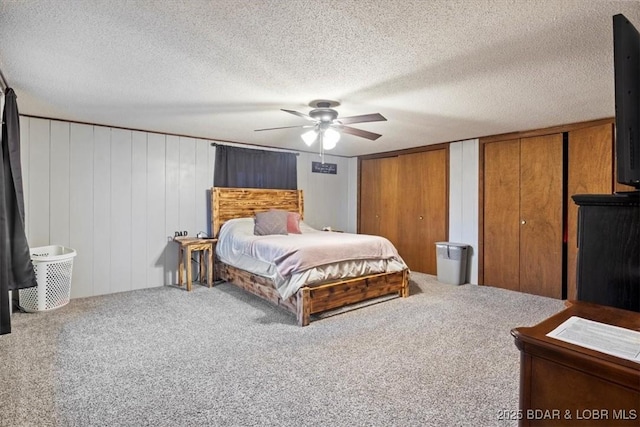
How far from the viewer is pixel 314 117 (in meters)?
3.39

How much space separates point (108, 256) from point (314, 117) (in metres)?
3.28

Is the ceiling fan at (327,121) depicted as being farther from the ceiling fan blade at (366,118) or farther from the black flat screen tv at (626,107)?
the black flat screen tv at (626,107)

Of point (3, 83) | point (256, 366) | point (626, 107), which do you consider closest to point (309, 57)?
point (626, 107)

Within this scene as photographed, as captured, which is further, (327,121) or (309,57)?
(327,121)

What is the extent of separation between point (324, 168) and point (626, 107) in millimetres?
5537

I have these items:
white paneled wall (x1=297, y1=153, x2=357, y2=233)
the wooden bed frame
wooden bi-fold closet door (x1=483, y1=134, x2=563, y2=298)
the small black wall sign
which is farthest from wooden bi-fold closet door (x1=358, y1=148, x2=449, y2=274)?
the wooden bed frame

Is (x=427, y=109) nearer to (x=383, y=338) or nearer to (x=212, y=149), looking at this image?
(x=383, y=338)

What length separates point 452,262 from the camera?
4.92 meters

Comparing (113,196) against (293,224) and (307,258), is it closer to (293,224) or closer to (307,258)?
(293,224)

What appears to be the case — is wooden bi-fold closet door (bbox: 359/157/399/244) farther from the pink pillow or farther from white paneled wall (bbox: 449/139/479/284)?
the pink pillow

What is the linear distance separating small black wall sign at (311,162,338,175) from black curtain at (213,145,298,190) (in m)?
0.50

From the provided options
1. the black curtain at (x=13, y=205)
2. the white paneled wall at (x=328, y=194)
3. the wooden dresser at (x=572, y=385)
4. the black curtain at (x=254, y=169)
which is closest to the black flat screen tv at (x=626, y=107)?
the wooden dresser at (x=572, y=385)

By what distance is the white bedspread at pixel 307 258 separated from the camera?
339 cm

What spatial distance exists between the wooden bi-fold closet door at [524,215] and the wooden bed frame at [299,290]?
1.60m
